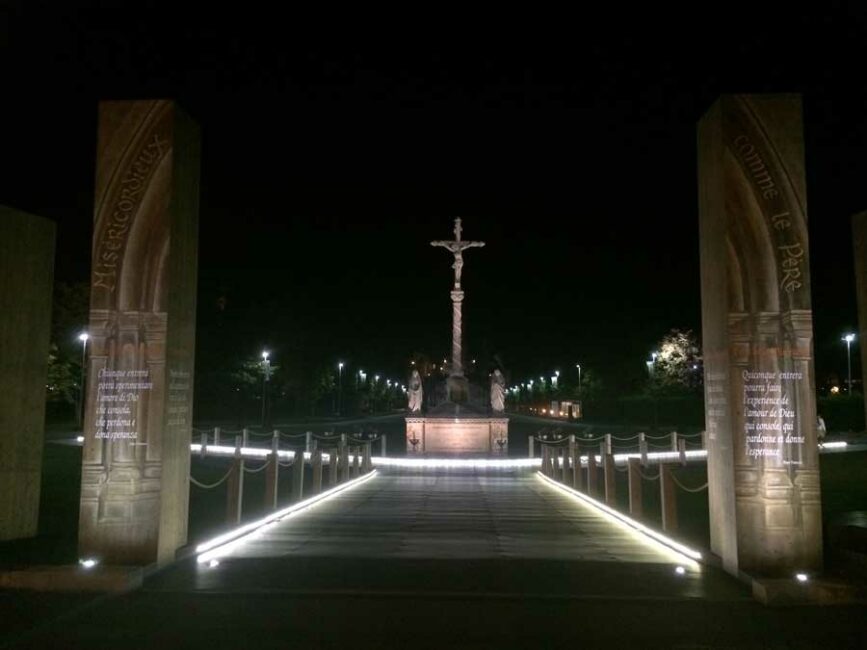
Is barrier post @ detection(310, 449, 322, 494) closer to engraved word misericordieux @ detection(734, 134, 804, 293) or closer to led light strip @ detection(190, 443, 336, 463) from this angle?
engraved word misericordieux @ detection(734, 134, 804, 293)

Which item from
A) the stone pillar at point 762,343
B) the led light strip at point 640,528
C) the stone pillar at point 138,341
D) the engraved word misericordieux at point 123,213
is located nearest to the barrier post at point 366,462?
the led light strip at point 640,528

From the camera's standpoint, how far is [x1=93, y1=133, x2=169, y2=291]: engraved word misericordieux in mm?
9680

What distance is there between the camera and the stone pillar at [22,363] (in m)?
11.2

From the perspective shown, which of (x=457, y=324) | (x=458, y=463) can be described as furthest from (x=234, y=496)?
(x=457, y=324)

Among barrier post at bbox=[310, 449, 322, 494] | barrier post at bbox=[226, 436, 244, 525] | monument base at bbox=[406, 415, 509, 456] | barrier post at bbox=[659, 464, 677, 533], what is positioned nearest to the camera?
barrier post at bbox=[659, 464, 677, 533]

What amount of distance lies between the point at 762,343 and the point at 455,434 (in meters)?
26.0

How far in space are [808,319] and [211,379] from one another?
42.8m

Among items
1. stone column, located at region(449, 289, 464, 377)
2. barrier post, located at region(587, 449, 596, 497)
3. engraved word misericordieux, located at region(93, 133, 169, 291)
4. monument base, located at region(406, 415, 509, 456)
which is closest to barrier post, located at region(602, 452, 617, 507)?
barrier post, located at region(587, 449, 596, 497)

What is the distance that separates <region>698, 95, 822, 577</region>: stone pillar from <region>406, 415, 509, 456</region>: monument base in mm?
24694

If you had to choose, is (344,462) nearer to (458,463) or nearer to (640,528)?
(458,463)

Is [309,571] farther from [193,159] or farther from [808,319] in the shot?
[808,319]

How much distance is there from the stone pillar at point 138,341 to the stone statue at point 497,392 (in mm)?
26128

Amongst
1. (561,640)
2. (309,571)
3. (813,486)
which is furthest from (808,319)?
(309,571)

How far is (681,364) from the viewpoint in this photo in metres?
57.0
